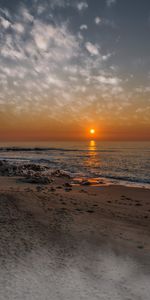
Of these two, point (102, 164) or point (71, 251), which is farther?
point (102, 164)

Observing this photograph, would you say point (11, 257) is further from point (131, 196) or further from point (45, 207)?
point (131, 196)

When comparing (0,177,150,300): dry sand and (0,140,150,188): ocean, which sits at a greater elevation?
(0,177,150,300): dry sand

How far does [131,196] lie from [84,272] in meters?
7.42

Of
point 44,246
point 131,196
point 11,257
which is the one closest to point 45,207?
point 44,246

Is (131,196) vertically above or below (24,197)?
below

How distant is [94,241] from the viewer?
476cm

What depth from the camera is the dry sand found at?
3.02 meters

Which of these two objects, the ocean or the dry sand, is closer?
the dry sand

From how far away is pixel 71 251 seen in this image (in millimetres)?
4223

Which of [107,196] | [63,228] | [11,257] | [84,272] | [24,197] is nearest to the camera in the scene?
[84,272]

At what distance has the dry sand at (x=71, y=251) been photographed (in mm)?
3023

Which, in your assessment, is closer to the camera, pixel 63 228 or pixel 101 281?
pixel 101 281

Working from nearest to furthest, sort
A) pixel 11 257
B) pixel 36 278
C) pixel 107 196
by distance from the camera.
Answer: pixel 36 278 < pixel 11 257 < pixel 107 196

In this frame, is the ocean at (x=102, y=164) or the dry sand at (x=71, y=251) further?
the ocean at (x=102, y=164)
